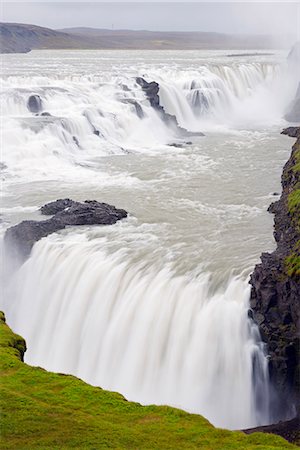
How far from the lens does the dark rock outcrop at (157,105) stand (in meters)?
51.3

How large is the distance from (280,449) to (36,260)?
Result: 585 inches

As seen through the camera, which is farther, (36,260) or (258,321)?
(36,260)

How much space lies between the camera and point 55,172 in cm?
3656

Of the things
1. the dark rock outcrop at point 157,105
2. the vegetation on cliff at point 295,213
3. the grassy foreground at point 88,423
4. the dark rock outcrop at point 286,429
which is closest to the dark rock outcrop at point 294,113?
the dark rock outcrop at point 157,105

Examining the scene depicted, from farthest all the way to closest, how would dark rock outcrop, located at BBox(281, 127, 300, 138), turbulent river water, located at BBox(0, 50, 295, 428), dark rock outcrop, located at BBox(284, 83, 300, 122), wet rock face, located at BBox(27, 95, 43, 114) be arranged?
dark rock outcrop, located at BBox(284, 83, 300, 122)
wet rock face, located at BBox(27, 95, 43, 114)
dark rock outcrop, located at BBox(281, 127, 300, 138)
turbulent river water, located at BBox(0, 50, 295, 428)

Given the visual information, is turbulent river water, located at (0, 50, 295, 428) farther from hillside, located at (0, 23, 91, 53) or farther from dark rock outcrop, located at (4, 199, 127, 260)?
hillside, located at (0, 23, 91, 53)

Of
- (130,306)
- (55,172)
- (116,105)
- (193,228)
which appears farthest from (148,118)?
(130,306)

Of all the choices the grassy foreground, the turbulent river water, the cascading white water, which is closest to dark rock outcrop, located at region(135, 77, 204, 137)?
the turbulent river water

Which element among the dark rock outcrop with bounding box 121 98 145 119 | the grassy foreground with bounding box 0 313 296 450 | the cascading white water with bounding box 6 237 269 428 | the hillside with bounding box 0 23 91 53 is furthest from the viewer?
the hillside with bounding box 0 23 91 53

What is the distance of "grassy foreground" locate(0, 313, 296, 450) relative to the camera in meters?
10.8

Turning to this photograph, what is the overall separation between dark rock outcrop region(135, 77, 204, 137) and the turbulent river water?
3947 millimetres

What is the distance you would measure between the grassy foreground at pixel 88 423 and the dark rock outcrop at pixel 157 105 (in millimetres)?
38971

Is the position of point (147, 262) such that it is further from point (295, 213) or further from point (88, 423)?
point (88, 423)

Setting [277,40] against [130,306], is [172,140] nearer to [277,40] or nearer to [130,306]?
[130,306]
